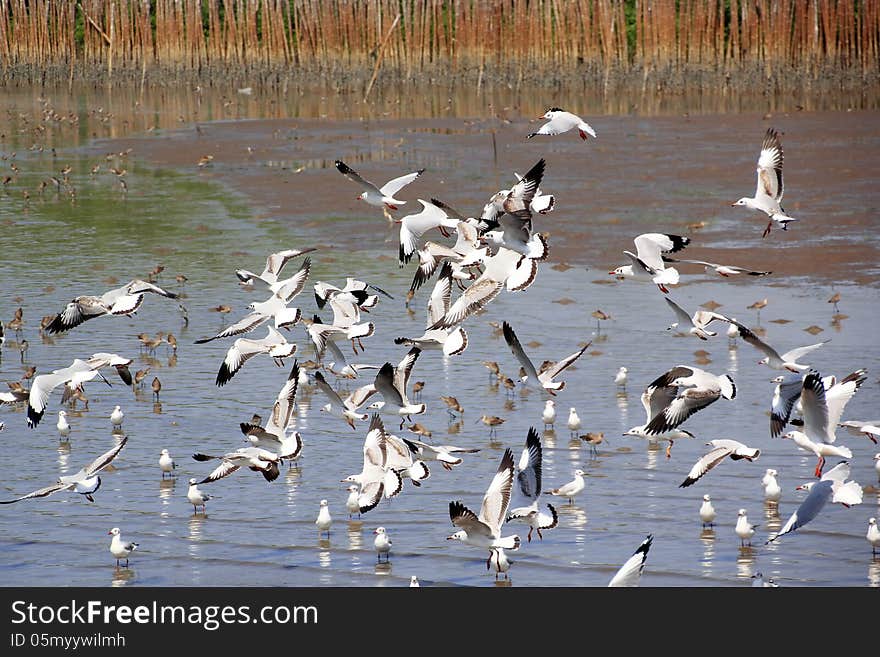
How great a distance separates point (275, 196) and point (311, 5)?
59.4 feet

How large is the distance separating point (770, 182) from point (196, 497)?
6060mm

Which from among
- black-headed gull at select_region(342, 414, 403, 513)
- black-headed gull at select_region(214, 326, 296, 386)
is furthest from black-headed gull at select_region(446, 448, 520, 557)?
black-headed gull at select_region(214, 326, 296, 386)

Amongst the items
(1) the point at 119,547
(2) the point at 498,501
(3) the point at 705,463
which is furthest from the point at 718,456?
(1) the point at 119,547

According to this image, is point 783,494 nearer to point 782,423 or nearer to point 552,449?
point 782,423

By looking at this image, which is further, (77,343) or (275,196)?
(275,196)

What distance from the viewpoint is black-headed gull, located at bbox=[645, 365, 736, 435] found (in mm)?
10742

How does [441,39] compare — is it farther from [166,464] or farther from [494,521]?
[494,521]

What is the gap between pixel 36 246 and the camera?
21.7m

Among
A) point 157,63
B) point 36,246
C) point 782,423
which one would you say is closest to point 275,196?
point 36,246

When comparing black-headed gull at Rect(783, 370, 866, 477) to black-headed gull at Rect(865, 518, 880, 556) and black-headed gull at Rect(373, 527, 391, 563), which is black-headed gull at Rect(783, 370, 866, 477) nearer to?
black-headed gull at Rect(865, 518, 880, 556)
